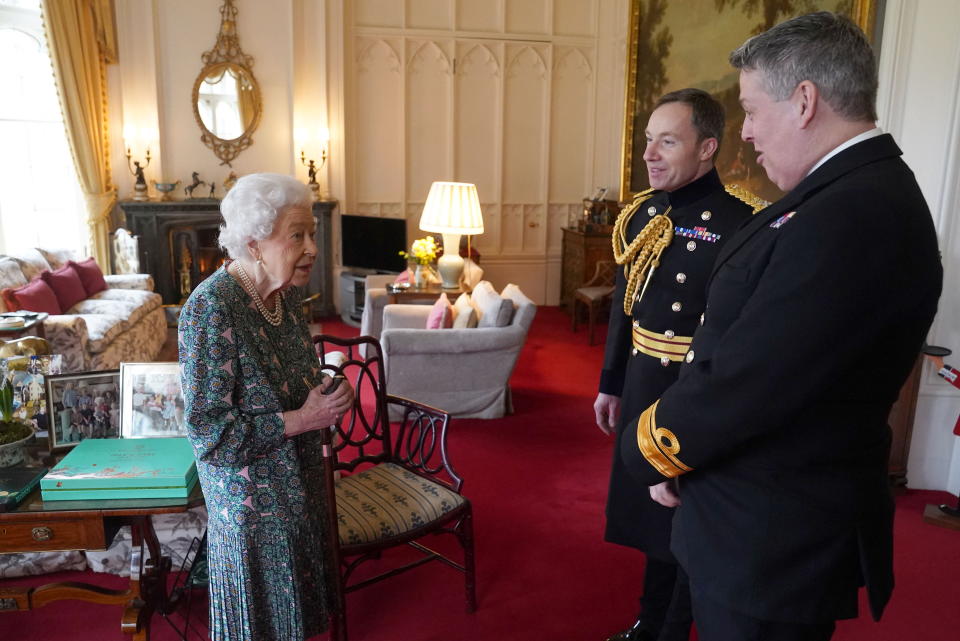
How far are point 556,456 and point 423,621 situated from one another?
1.78 m

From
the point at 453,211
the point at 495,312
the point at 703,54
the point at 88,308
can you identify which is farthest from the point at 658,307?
the point at 88,308

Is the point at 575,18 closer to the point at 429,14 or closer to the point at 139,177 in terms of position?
the point at 429,14

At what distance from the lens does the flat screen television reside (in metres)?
7.59

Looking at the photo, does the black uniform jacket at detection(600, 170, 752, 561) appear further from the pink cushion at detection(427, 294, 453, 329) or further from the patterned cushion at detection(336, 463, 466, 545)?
the pink cushion at detection(427, 294, 453, 329)

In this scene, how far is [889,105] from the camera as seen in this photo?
3.36 m

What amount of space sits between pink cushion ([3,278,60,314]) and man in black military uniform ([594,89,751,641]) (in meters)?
4.44

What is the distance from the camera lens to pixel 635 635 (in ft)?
7.90

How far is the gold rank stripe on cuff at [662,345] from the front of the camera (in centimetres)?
209

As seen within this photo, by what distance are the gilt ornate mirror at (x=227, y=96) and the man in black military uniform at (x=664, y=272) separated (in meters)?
6.35

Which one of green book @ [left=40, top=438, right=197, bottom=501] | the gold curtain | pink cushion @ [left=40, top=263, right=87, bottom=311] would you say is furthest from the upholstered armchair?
the gold curtain

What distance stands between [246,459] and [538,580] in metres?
1.54

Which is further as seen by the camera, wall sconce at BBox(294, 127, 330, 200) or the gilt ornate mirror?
wall sconce at BBox(294, 127, 330, 200)

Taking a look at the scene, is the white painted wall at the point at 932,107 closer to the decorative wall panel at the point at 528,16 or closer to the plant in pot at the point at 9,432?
the plant in pot at the point at 9,432

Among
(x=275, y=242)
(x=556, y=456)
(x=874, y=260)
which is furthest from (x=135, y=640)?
(x=556, y=456)
